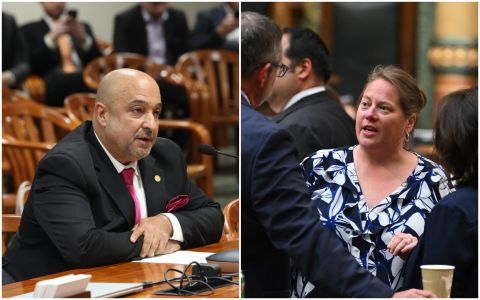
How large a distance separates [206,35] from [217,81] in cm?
100

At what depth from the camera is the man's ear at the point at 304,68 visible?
3959mm

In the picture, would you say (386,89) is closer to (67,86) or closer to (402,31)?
(67,86)

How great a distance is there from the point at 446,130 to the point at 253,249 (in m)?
0.58

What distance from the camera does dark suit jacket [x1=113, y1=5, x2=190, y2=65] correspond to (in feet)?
26.1

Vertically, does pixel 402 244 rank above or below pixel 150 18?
below

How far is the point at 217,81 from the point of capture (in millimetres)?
7402

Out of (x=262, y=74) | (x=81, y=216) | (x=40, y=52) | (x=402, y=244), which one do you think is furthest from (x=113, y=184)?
(x=40, y=52)

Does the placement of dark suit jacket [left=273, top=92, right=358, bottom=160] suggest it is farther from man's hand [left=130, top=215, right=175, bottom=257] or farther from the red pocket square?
man's hand [left=130, top=215, right=175, bottom=257]

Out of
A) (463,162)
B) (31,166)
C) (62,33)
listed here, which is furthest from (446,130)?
(62,33)

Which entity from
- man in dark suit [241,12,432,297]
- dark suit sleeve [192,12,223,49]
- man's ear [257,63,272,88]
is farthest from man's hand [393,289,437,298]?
dark suit sleeve [192,12,223,49]

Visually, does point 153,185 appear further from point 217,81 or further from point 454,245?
point 217,81

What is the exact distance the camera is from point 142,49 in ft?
26.1

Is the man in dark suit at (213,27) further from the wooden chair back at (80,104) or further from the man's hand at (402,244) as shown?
the man's hand at (402,244)

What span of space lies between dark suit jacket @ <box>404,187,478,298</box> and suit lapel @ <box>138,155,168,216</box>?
3.55ft
